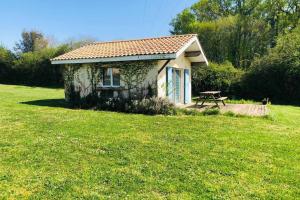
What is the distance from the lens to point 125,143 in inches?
274

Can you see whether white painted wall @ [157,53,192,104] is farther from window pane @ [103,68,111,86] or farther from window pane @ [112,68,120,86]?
window pane @ [103,68,111,86]

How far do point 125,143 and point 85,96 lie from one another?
8296mm

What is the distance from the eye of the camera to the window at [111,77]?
14359 millimetres

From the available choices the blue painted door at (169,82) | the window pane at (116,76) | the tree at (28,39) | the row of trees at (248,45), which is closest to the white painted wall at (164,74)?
the blue painted door at (169,82)

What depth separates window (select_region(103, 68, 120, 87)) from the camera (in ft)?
47.1

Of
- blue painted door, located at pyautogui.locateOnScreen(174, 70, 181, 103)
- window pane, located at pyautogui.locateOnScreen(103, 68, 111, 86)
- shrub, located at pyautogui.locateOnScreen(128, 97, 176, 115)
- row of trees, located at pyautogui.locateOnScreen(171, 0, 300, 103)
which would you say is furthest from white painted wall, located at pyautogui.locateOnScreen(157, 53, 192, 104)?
row of trees, located at pyautogui.locateOnScreen(171, 0, 300, 103)

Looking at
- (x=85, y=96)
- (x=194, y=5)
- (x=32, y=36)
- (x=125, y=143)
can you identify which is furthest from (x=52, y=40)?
(x=125, y=143)

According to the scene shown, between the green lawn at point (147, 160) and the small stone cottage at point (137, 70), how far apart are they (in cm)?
433

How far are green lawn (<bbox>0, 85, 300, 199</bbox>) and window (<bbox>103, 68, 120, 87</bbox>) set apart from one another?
5.13 metres

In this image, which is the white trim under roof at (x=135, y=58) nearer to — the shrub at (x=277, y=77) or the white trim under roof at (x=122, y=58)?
the white trim under roof at (x=122, y=58)

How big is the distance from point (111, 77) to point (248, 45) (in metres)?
25.8

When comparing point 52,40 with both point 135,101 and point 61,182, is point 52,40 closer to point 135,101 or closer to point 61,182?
point 135,101

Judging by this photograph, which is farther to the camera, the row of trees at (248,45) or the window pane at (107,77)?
the row of trees at (248,45)

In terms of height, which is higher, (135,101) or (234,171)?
(135,101)
